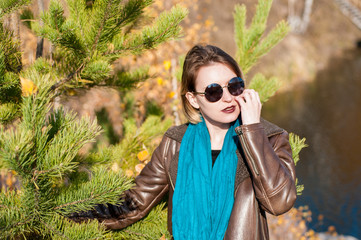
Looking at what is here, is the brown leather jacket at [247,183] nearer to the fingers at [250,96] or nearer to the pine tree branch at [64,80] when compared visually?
the fingers at [250,96]

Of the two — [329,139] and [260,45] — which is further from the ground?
[260,45]

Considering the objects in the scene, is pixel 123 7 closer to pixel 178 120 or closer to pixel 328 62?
pixel 178 120

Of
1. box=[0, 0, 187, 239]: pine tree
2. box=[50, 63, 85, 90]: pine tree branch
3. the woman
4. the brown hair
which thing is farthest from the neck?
box=[50, 63, 85, 90]: pine tree branch

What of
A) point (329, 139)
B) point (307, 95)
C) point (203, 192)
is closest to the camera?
point (203, 192)

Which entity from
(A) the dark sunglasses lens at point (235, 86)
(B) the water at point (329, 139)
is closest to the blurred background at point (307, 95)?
(B) the water at point (329, 139)

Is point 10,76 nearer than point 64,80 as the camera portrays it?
Yes

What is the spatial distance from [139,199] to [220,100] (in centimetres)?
65

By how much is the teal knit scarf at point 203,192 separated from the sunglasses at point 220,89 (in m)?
0.18

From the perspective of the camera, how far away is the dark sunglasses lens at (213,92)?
1539mm

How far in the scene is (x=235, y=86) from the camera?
4.99ft

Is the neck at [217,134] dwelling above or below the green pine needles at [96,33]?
below

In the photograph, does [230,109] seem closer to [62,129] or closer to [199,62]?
[199,62]

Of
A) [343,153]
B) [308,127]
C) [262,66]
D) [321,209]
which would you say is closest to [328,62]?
[262,66]

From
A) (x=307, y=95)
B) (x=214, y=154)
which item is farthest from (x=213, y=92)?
(x=307, y=95)
